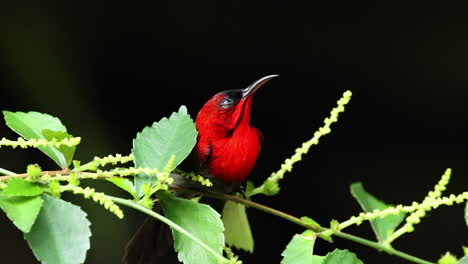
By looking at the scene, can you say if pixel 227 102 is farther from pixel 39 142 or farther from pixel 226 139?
pixel 39 142

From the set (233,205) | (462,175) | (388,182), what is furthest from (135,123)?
(233,205)

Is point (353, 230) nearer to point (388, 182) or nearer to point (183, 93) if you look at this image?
point (388, 182)

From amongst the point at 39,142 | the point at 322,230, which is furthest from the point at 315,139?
the point at 39,142

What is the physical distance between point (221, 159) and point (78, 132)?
29.0 inches

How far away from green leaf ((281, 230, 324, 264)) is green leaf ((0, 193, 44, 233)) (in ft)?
0.44

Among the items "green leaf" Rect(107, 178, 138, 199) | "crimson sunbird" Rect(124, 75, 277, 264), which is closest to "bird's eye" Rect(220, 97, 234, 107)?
"crimson sunbird" Rect(124, 75, 277, 264)

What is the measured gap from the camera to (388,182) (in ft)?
3.82

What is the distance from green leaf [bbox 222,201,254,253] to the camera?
0.47 m

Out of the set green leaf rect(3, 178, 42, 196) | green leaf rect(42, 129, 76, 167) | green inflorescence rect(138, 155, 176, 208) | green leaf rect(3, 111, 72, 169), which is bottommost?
green leaf rect(3, 178, 42, 196)

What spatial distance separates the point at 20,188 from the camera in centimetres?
31

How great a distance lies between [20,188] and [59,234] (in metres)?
0.03

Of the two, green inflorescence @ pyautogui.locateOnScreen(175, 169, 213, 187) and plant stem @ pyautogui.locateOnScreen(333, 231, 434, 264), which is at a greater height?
green inflorescence @ pyautogui.locateOnScreen(175, 169, 213, 187)

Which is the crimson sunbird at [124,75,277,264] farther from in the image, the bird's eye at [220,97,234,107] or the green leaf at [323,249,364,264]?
the green leaf at [323,249,364,264]

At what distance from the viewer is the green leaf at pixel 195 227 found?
352 mm
